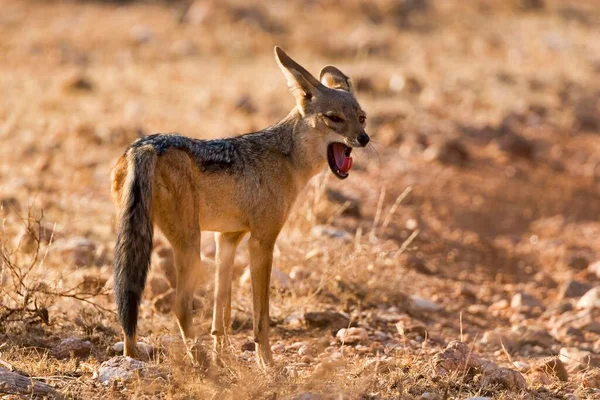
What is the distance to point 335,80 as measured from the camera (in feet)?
25.4

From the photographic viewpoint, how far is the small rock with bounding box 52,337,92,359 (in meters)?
6.32

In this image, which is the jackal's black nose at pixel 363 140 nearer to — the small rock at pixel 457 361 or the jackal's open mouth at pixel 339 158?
the jackal's open mouth at pixel 339 158

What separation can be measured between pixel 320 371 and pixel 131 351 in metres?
1.25

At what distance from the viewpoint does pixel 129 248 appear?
5.49 m

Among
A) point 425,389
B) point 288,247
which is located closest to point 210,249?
point 288,247

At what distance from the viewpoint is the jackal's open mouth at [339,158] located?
6.85 meters

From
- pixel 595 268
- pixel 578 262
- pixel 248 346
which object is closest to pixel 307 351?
pixel 248 346

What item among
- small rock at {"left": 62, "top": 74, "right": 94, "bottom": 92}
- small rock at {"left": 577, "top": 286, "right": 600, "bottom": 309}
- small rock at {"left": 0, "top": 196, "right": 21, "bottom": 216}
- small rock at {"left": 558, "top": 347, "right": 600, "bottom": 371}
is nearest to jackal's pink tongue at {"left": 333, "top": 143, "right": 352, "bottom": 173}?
small rock at {"left": 558, "top": 347, "right": 600, "bottom": 371}

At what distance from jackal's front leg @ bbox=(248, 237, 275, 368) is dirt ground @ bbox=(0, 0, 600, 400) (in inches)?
6.9

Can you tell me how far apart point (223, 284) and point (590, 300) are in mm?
3873

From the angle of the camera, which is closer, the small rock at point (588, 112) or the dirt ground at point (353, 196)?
the dirt ground at point (353, 196)

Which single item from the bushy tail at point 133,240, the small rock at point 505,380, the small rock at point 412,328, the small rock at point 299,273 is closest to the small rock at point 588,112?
the small rock at point 299,273

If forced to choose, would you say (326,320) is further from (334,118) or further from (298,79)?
(298,79)

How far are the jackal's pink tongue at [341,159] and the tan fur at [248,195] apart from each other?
0.09m
